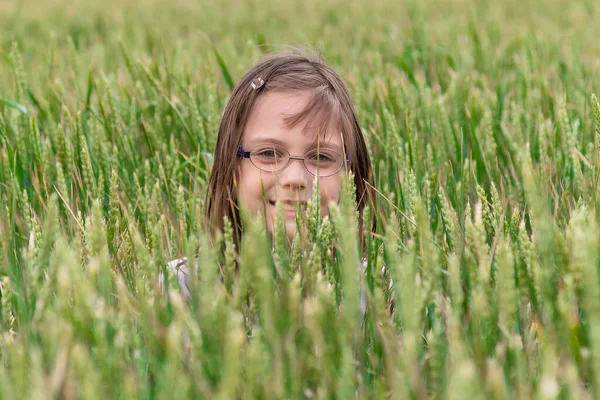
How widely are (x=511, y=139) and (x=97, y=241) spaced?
1111mm

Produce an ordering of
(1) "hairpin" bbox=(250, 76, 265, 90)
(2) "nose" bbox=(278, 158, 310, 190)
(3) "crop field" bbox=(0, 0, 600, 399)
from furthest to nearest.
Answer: (1) "hairpin" bbox=(250, 76, 265, 90), (2) "nose" bbox=(278, 158, 310, 190), (3) "crop field" bbox=(0, 0, 600, 399)

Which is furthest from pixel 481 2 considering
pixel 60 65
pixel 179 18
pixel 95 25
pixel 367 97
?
pixel 367 97

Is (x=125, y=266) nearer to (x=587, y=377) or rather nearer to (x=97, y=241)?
(x=97, y=241)

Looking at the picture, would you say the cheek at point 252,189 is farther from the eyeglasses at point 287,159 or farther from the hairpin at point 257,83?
the hairpin at point 257,83

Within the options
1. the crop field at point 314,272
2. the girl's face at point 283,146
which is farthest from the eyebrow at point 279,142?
the crop field at point 314,272

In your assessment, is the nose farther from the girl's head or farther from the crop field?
the crop field

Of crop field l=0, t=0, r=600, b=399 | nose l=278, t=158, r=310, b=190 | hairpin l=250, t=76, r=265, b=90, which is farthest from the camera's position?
hairpin l=250, t=76, r=265, b=90

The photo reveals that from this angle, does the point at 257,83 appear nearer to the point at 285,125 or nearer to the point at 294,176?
the point at 285,125

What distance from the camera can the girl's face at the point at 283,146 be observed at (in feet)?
5.11

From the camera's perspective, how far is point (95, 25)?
5168 mm

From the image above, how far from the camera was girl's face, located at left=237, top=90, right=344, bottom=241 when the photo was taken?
5.11ft

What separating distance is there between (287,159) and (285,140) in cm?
3

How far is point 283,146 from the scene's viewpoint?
5.28 ft

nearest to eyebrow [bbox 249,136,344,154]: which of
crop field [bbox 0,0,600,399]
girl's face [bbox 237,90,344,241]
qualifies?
girl's face [bbox 237,90,344,241]
